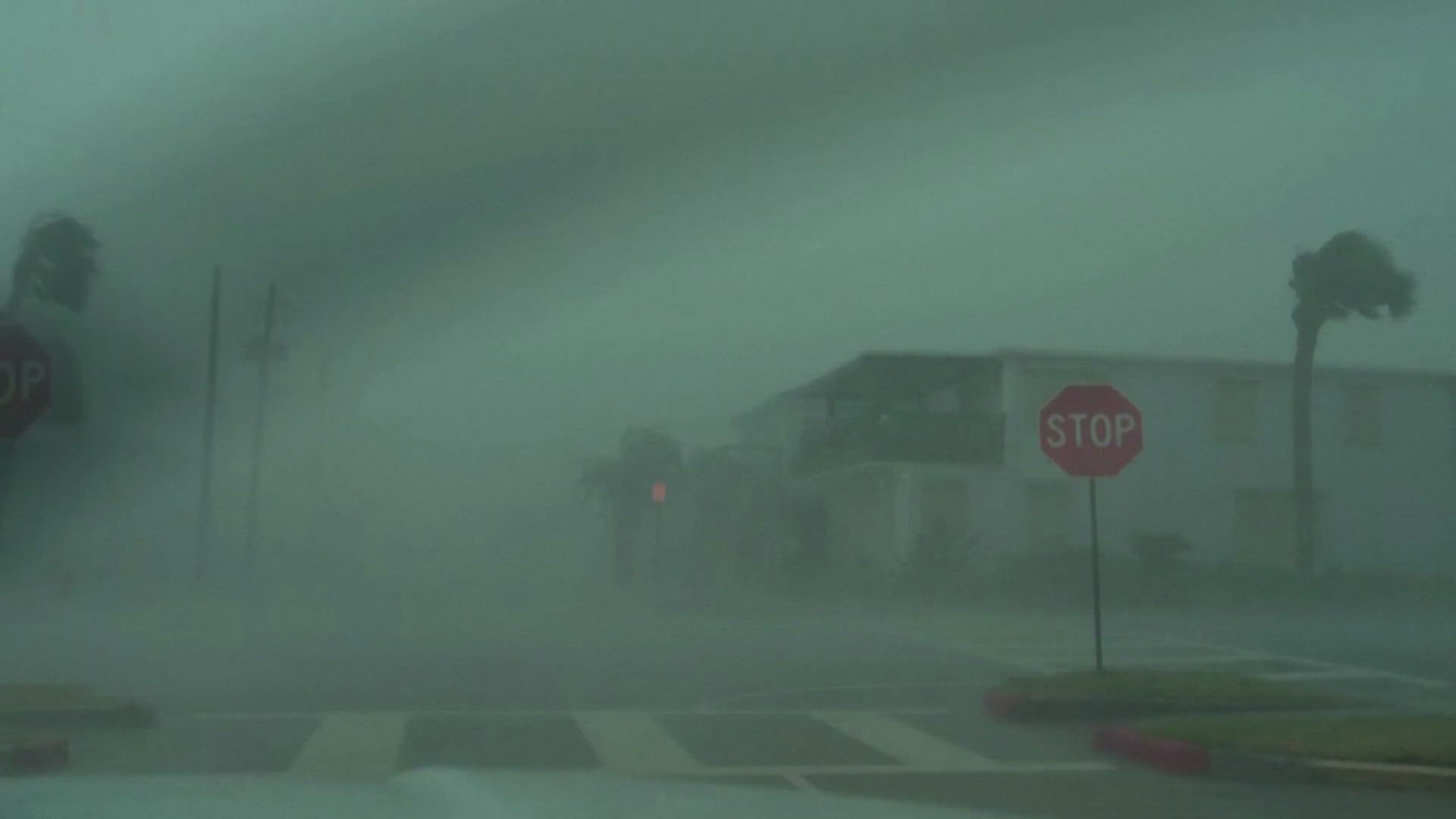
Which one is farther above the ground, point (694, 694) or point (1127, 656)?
point (1127, 656)

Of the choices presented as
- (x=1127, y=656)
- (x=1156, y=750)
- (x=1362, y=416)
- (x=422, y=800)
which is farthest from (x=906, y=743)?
(x=1362, y=416)

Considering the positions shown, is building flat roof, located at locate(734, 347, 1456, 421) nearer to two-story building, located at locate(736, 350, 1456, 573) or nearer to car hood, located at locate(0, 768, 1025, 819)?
two-story building, located at locate(736, 350, 1456, 573)

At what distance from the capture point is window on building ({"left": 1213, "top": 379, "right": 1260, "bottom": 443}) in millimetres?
36094

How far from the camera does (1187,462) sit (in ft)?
116

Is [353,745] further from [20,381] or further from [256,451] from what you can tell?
[256,451]

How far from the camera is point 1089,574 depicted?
1251 inches

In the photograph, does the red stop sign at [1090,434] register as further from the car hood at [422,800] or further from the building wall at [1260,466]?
the building wall at [1260,466]

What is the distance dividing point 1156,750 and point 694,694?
224 inches

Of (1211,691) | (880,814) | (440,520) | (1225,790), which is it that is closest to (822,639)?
(1211,691)

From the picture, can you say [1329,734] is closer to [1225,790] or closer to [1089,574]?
[1225,790]

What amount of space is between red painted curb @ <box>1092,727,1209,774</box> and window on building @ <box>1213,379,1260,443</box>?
999 inches

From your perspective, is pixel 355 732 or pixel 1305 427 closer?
pixel 355 732

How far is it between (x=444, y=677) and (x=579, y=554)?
28.3m

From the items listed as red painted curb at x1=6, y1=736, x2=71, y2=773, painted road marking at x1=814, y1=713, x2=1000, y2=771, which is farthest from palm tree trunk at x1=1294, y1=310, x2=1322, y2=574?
red painted curb at x1=6, y1=736, x2=71, y2=773
